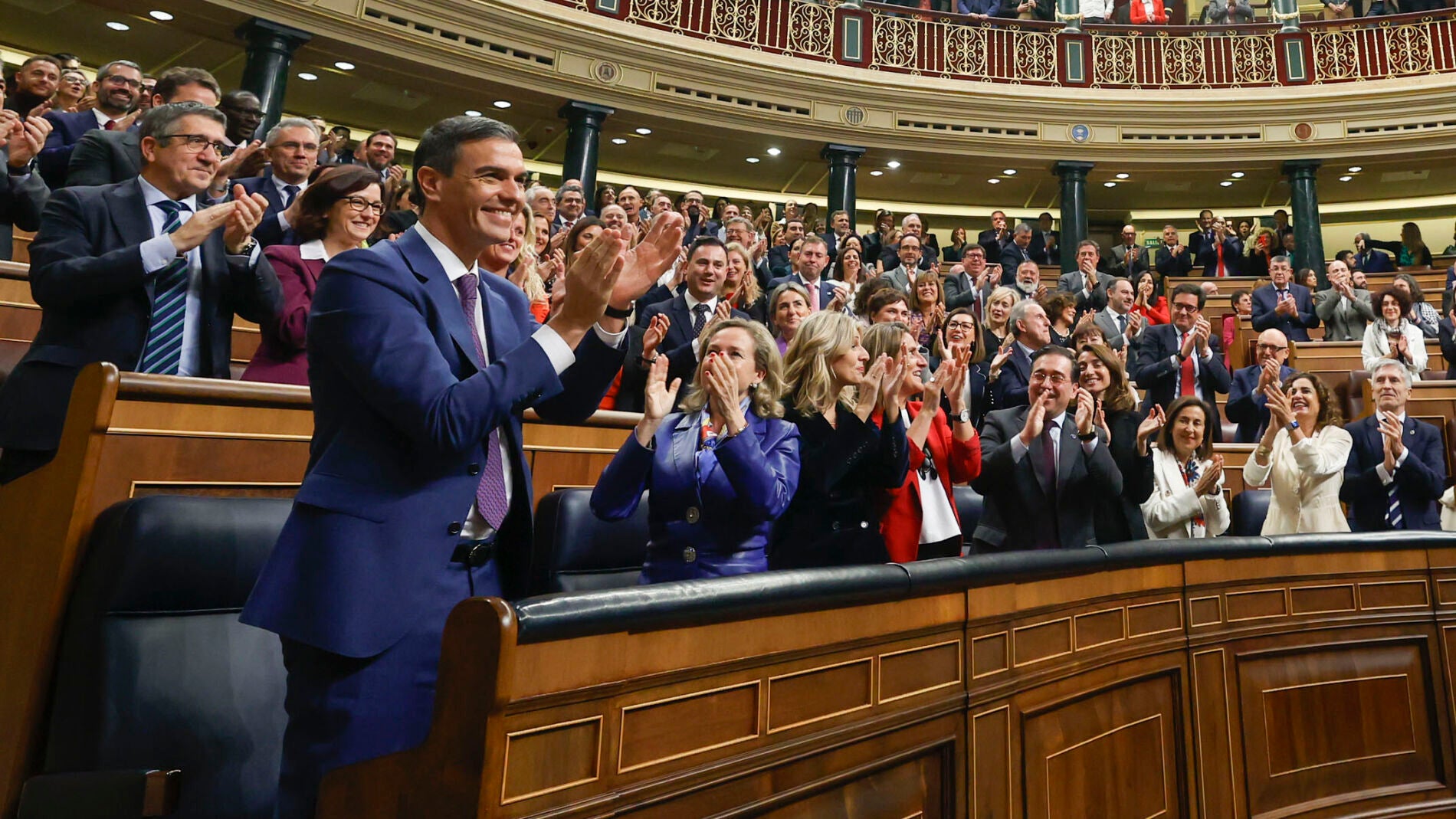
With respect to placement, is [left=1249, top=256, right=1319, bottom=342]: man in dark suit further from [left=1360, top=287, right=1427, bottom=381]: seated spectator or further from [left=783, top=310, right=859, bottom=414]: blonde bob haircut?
[left=783, top=310, right=859, bottom=414]: blonde bob haircut

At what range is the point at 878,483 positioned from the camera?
5.24 feet

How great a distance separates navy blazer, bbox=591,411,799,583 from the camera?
4.74ft

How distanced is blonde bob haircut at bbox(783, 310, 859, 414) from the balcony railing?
705 cm

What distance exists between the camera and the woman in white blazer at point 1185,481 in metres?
2.41

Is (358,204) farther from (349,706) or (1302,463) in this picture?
(1302,463)

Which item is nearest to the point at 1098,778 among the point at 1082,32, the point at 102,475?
the point at 102,475

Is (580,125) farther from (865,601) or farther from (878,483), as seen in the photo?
(865,601)

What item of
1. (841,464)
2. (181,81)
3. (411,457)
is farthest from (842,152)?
(411,457)

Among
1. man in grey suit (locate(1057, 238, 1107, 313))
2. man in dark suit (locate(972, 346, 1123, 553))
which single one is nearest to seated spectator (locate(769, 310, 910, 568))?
man in dark suit (locate(972, 346, 1123, 553))

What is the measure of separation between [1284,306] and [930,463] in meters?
4.26

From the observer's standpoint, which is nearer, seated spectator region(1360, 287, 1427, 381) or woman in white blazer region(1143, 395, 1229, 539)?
woman in white blazer region(1143, 395, 1229, 539)

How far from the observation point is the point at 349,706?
2.74 ft

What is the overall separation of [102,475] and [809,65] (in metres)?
7.76

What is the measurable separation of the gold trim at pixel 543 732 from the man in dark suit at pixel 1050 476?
1.31m
